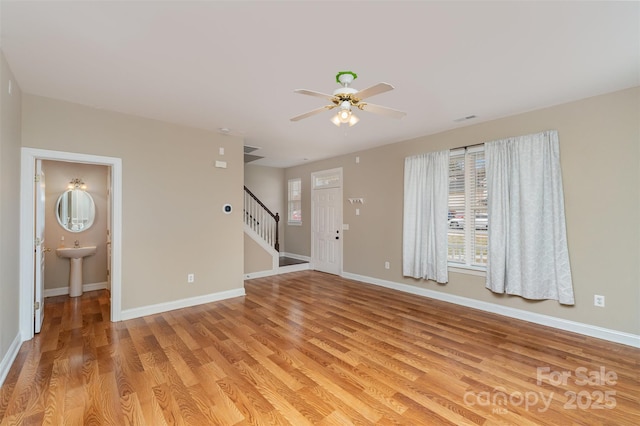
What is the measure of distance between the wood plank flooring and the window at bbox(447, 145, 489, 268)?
938mm

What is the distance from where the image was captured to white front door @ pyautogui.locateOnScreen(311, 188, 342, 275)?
22.2 feet

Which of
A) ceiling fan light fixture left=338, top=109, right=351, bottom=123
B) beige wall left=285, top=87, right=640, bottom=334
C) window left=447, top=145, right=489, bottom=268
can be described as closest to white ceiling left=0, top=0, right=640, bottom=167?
beige wall left=285, top=87, right=640, bottom=334

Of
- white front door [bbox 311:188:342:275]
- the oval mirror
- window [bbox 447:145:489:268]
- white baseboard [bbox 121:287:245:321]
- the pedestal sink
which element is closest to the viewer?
white baseboard [bbox 121:287:245:321]

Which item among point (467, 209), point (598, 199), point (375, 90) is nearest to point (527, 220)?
point (598, 199)

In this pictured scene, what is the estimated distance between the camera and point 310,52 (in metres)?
2.45

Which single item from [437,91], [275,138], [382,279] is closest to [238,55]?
[437,91]

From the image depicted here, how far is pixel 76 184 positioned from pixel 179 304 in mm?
3035

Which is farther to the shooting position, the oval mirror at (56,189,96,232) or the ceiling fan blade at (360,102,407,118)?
the oval mirror at (56,189,96,232)

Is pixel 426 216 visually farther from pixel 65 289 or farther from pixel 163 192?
pixel 65 289

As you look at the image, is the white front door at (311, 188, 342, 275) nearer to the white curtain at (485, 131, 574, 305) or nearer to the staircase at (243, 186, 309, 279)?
the staircase at (243, 186, 309, 279)

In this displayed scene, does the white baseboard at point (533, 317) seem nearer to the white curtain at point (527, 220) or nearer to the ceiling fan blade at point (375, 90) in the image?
the white curtain at point (527, 220)

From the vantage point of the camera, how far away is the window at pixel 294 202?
8.20 m

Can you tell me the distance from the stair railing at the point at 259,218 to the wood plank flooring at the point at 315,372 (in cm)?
304

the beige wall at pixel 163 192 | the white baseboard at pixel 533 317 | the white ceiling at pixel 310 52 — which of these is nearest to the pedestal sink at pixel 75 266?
the beige wall at pixel 163 192
